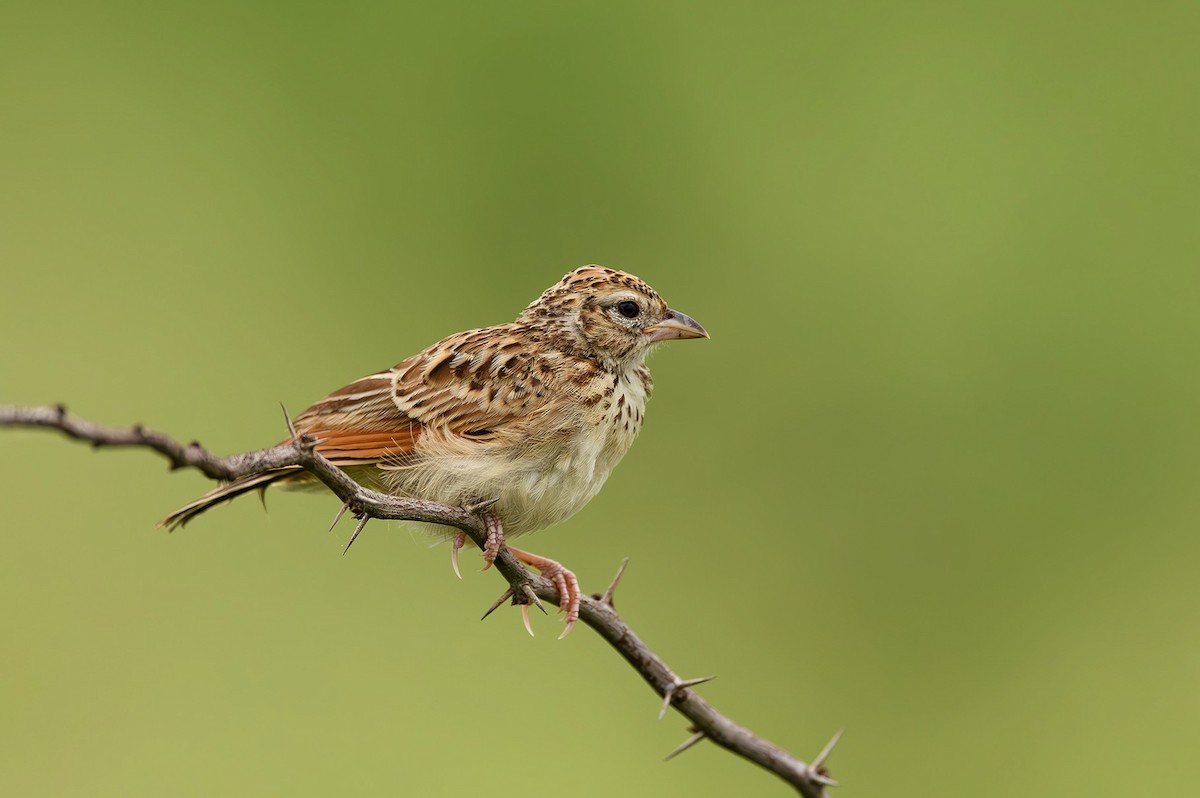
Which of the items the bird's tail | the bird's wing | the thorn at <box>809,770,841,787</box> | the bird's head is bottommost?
the bird's tail

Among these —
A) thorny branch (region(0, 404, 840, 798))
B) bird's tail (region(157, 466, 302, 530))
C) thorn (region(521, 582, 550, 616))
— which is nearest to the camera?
thorny branch (region(0, 404, 840, 798))

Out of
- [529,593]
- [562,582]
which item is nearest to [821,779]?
[529,593]

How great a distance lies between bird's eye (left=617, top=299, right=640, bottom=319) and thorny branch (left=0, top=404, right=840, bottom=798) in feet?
4.04

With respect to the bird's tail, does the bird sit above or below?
above

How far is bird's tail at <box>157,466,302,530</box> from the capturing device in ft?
12.6

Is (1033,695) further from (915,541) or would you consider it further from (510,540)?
(510,540)

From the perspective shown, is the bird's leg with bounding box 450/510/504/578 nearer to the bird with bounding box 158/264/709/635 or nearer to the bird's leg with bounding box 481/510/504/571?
the bird's leg with bounding box 481/510/504/571

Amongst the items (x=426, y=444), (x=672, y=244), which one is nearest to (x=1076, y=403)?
(x=672, y=244)

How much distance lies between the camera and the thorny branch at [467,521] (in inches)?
69.5

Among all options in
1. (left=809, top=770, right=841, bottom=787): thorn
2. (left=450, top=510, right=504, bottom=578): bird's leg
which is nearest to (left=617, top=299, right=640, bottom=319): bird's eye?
(left=450, top=510, right=504, bottom=578): bird's leg

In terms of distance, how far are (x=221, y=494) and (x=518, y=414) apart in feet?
2.98

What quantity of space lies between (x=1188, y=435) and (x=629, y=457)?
3.58 metres

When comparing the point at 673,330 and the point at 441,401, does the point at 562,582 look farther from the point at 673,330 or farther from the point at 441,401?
the point at 673,330

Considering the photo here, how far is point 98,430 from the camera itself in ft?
5.83
